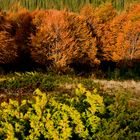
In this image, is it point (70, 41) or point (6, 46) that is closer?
point (6, 46)

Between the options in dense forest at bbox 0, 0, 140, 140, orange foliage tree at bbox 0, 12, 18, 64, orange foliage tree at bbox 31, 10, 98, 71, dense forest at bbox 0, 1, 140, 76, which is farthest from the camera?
orange foliage tree at bbox 31, 10, 98, 71

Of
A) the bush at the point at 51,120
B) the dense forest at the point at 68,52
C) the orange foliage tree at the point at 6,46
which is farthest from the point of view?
the orange foliage tree at the point at 6,46

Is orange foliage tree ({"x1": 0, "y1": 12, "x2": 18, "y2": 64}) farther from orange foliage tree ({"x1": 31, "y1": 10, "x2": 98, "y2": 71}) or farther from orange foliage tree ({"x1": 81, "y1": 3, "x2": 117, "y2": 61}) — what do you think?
orange foliage tree ({"x1": 81, "y1": 3, "x2": 117, "y2": 61})

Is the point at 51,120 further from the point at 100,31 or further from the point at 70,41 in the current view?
the point at 100,31

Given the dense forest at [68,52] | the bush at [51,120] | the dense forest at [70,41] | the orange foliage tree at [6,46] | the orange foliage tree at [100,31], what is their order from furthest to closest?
the orange foliage tree at [100,31] < the dense forest at [70,41] < the orange foliage tree at [6,46] < the dense forest at [68,52] < the bush at [51,120]

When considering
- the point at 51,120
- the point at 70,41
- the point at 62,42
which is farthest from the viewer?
the point at 62,42

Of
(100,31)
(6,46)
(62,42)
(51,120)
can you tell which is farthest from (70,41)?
(51,120)

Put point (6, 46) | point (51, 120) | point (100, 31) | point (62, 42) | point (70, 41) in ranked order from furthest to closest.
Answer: point (100, 31), point (62, 42), point (70, 41), point (6, 46), point (51, 120)

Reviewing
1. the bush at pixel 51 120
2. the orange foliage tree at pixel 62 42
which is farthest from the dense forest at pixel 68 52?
the bush at pixel 51 120

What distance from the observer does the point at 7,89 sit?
23.8m

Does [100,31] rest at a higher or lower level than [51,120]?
lower

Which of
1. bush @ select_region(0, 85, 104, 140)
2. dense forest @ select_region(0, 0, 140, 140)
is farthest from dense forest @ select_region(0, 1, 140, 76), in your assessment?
bush @ select_region(0, 85, 104, 140)

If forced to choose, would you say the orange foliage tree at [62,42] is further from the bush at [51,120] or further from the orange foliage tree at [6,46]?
the bush at [51,120]

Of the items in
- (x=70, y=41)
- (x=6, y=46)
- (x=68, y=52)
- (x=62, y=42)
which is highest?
(x=6, y=46)
